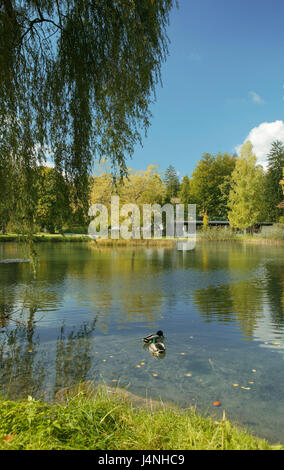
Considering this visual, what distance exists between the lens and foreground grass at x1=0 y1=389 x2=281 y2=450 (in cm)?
292

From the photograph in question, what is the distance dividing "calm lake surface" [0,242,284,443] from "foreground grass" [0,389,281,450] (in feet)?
3.58

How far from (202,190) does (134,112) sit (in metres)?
58.5

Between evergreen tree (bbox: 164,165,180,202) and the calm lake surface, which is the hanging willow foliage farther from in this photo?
evergreen tree (bbox: 164,165,180,202)

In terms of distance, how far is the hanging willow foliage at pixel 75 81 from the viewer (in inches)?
217

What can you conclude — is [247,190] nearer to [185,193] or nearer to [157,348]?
[185,193]

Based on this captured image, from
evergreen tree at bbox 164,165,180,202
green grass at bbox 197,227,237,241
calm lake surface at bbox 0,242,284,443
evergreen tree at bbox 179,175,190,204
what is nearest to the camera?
calm lake surface at bbox 0,242,284,443

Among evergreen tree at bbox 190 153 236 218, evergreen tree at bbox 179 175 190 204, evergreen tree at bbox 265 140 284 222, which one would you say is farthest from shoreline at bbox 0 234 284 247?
evergreen tree at bbox 179 175 190 204

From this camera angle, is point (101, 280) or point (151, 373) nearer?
point (151, 373)

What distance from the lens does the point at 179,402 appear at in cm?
470

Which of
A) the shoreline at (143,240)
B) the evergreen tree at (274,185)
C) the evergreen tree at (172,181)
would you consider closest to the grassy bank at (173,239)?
the shoreline at (143,240)

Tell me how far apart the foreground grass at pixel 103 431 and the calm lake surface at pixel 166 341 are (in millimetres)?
1091
